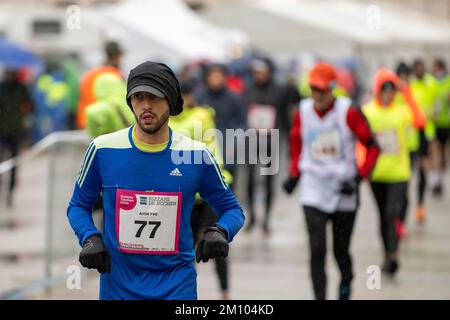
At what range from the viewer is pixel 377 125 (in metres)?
11.1

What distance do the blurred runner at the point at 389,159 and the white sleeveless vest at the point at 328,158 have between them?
7.34 feet

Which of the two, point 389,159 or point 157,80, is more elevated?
point 389,159

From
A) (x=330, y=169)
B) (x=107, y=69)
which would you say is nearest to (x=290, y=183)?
(x=330, y=169)

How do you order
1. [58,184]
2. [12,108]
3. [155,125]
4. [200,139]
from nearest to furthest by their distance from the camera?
[155,125]
[200,139]
[58,184]
[12,108]

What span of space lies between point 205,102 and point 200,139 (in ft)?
13.9

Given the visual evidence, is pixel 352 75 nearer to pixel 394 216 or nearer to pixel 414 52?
pixel 414 52

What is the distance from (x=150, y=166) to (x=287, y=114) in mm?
12783

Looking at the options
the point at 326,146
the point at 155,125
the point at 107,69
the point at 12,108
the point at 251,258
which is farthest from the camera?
the point at 12,108

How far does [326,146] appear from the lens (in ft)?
28.7

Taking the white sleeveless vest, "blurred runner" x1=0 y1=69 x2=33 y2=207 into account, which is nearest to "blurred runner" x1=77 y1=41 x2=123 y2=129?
the white sleeveless vest

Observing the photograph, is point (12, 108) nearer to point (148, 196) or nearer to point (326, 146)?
point (326, 146)

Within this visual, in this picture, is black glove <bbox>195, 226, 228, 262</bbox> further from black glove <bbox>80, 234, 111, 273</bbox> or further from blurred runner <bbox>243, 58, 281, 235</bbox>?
blurred runner <bbox>243, 58, 281, 235</bbox>

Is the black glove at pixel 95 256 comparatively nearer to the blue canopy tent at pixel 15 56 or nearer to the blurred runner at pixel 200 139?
the blurred runner at pixel 200 139

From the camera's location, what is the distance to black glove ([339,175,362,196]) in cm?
859
